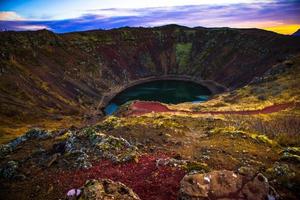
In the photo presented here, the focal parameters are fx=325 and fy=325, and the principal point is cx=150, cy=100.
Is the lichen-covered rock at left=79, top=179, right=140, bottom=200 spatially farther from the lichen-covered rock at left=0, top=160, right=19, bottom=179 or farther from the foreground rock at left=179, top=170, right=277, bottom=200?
the lichen-covered rock at left=0, top=160, right=19, bottom=179

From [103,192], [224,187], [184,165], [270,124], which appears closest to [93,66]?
[270,124]

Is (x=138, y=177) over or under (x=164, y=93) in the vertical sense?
over

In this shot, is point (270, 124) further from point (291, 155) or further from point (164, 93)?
point (164, 93)

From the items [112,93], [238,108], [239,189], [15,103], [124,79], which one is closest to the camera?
[239,189]

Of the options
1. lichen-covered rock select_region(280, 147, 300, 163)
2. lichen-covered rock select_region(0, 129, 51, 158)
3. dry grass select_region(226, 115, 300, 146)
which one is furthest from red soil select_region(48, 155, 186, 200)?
dry grass select_region(226, 115, 300, 146)

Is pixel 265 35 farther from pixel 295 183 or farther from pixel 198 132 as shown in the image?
pixel 295 183

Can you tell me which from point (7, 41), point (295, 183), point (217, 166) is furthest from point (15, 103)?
point (295, 183)
